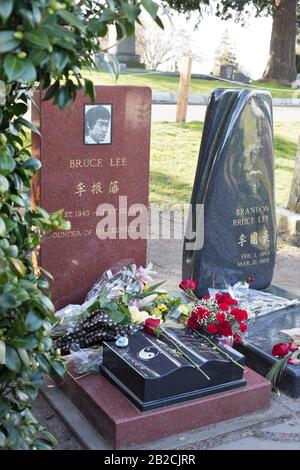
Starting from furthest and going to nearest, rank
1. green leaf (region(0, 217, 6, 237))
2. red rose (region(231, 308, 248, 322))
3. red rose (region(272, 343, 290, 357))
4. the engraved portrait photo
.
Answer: the engraved portrait photo
red rose (region(231, 308, 248, 322))
red rose (region(272, 343, 290, 357))
green leaf (region(0, 217, 6, 237))

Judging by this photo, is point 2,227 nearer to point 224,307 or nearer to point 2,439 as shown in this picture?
point 2,439

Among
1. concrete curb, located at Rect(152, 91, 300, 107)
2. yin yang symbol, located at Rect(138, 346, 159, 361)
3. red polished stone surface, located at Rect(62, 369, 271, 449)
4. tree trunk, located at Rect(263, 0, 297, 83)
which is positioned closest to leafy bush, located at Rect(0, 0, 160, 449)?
red polished stone surface, located at Rect(62, 369, 271, 449)

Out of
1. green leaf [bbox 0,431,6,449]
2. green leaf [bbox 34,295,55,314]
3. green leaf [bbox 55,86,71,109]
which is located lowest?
green leaf [bbox 0,431,6,449]

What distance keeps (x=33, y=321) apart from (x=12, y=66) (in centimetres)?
88

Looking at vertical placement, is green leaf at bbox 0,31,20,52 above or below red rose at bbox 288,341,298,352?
above

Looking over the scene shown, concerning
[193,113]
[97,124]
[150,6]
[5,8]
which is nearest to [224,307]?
[97,124]

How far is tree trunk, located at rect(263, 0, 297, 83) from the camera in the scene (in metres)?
23.2

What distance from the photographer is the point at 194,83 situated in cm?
1866

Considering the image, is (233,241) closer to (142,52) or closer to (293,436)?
(293,436)

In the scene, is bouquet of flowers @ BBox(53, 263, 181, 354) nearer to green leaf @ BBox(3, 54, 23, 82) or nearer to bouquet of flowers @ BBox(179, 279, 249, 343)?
bouquet of flowers @ BBox(179, 279, 249, 343)

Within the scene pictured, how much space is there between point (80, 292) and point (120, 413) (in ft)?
4.71

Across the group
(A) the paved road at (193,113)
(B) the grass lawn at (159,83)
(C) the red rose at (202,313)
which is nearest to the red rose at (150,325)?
(C) the red rose at (202,313)

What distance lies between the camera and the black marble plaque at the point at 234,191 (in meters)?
4.32

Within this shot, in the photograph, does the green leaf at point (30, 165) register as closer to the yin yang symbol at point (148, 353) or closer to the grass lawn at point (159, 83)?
the yin yang symbol at point (148, 353)
